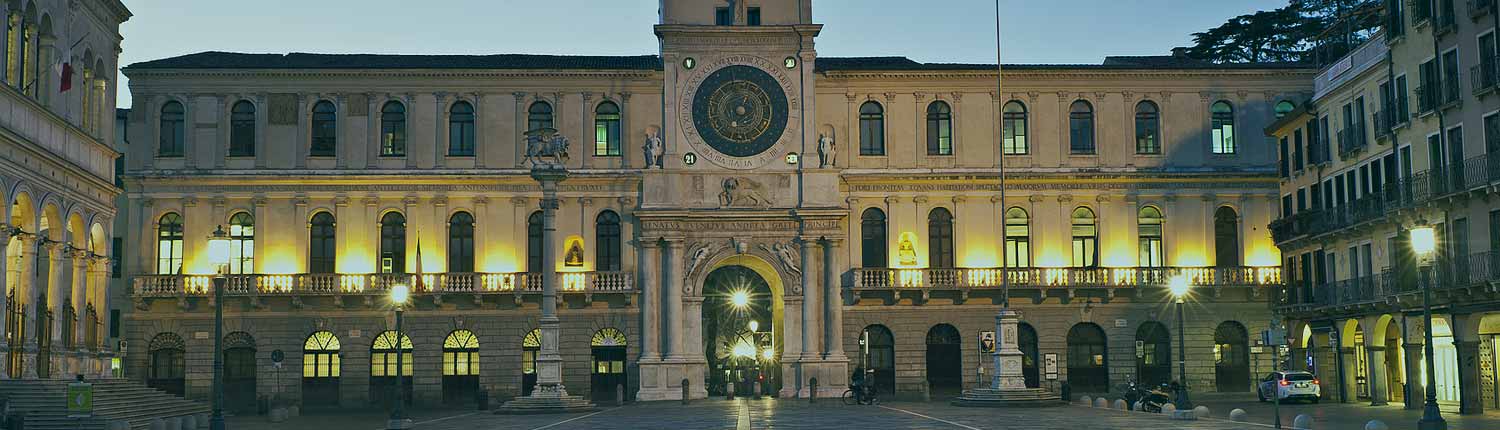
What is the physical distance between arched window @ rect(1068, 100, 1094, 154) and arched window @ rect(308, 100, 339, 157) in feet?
92.8

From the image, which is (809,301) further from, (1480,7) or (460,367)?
(1480,7)

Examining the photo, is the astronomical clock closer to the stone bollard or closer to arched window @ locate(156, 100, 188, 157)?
arched window @ locate(156, 100, 188, 157)

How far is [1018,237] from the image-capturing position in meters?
64.9

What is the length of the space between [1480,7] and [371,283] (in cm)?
3880

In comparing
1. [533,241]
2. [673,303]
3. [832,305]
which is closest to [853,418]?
[832,305]

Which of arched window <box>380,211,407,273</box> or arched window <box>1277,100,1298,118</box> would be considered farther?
arched window <box>1277,100,1298,118</box>

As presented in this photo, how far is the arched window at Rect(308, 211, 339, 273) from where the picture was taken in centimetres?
6344

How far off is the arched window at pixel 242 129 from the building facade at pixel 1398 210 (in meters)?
38.2

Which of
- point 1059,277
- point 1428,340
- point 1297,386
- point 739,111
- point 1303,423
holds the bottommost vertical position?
point 1303,423

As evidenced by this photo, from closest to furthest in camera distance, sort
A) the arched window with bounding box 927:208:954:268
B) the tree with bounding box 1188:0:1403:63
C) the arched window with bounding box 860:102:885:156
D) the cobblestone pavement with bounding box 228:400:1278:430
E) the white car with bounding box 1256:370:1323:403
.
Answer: the cobblestone pavement with bounding box 228:400:1278:430 → the white car with bounding box 1256:370:1323:403 → the arched window with bounding box 927:208:954:268 → the arched window with bounding box 860:102:885:156 → the tree with bounding box 1188:0:1403:63

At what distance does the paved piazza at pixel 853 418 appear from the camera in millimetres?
39344

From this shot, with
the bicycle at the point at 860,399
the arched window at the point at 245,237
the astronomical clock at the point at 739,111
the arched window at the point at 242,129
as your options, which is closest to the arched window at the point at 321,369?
the arched window at the point at 245,237

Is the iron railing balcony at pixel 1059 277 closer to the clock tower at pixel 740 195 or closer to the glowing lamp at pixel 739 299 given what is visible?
the clock tower at pixel 740 195

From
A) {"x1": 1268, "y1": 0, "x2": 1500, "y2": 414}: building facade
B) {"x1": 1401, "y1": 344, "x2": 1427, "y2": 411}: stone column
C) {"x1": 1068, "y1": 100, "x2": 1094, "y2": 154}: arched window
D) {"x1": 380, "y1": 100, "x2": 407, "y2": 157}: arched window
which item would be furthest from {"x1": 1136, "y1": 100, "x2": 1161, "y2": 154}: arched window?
{"x1": 380, "y1": 100, "x2": 407, "y2": 157}: arched window
